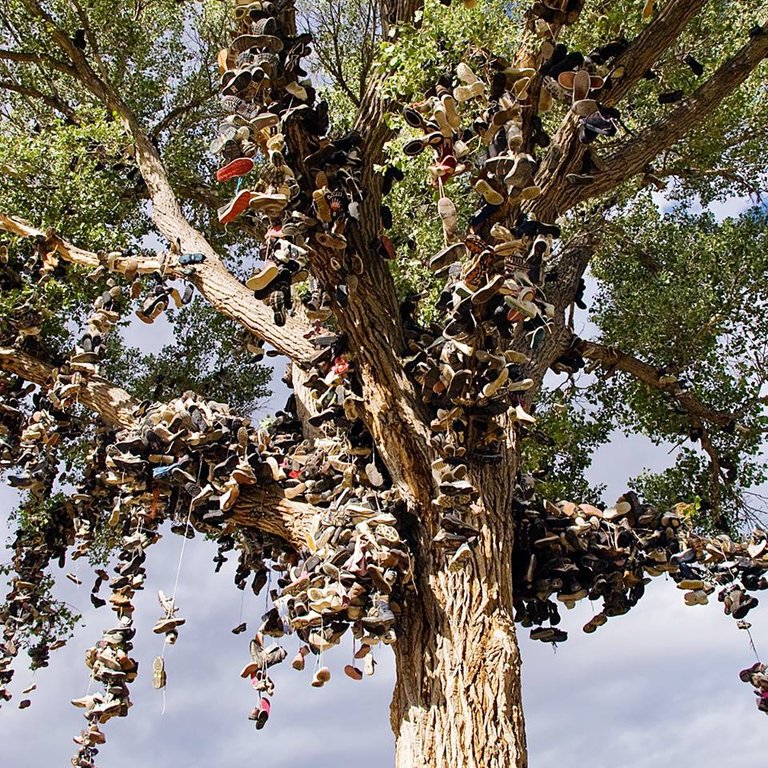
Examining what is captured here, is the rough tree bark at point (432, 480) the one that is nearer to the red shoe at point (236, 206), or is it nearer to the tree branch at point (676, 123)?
the tree branch at point (676, 123)

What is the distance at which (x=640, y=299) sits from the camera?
6.05 metres

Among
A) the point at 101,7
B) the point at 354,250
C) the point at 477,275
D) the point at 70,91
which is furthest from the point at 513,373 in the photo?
the point at 70,91

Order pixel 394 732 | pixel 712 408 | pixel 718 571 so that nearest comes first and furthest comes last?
pixel 394 732
pixel 718 571
pixel 712 408

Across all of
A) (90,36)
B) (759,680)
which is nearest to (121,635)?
(759,680)

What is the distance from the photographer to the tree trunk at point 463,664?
10.4 ft

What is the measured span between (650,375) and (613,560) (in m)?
1.86

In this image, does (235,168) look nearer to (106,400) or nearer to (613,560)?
(106,400)

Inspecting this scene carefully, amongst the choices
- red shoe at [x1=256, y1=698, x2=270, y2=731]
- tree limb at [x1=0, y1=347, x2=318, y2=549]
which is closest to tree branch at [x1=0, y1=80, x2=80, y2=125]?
tree limb at [x1=0, y1=347, x2=318, y2=549]

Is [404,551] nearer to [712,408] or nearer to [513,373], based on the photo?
[513,373]

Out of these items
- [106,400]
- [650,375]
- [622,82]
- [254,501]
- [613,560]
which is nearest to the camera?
[622,82]

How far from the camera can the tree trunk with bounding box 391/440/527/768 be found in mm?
3160

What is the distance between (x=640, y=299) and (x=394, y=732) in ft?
12.4

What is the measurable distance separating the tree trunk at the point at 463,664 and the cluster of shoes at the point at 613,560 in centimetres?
31

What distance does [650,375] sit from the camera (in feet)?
17.8
